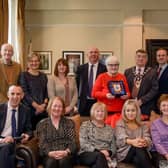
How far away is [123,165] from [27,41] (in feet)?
15.7

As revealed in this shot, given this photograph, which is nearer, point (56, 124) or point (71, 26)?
point (56, 124)

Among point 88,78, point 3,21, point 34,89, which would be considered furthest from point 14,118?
point 3,21

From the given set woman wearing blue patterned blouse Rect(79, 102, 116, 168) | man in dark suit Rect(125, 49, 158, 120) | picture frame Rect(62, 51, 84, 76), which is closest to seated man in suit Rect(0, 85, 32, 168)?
woman wearing blue patterned blouse Rect(79, 102, 116, 168)

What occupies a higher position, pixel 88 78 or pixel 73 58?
pixel 73 58

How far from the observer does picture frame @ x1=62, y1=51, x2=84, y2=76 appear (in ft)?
27.7

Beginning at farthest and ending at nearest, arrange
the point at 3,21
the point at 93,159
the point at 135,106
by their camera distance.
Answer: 1. the point at 3,21
2. the point at 135,106
3. the point at 93,159

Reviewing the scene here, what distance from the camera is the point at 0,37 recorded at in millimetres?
5957

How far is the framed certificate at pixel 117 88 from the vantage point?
15.9 feet

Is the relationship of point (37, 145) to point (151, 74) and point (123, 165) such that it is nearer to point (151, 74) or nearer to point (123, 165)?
point (123, 165)

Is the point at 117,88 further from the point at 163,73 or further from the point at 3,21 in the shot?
the point at 3,21

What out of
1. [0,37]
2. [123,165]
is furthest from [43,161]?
[0,37]

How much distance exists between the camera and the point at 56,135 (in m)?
4.42

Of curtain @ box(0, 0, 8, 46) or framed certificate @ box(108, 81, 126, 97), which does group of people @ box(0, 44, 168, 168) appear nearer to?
framed certificate @ box(108, 81, 126, 97)

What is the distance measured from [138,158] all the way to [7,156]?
4.78 feet
